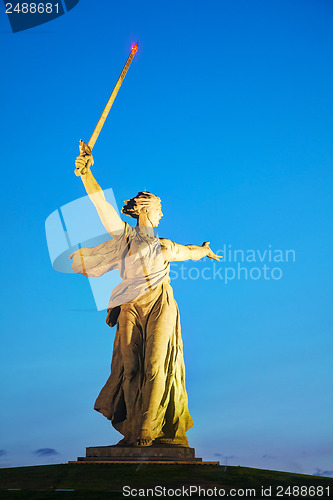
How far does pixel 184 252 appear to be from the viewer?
662 inches

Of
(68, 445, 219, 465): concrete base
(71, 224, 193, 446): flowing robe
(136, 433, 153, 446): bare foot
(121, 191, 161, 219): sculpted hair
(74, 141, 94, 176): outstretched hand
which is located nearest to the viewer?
(68, 445, 219, 465): concrete base

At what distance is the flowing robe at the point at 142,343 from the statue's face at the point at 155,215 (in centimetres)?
38

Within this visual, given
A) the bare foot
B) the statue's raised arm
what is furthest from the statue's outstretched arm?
the bare foot

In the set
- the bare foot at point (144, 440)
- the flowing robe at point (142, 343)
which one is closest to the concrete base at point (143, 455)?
the bare foot at point (144, 440)

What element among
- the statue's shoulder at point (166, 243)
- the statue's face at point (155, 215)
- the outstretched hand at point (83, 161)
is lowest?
the statue's shoulder at point (166, 243)

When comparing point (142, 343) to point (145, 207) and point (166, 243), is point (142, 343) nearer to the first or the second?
point (166, 243)

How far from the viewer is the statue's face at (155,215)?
53.5 feet

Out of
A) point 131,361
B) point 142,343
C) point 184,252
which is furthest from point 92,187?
point 131,361

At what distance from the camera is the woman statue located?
48.7ft

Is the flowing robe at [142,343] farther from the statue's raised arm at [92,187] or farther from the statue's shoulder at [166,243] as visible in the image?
the statue's raised arm at [92,187]

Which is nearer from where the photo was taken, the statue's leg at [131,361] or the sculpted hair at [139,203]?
the statue's leg at [131,361]

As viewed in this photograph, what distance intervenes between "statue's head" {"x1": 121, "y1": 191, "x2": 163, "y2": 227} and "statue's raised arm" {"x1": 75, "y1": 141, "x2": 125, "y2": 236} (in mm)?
769

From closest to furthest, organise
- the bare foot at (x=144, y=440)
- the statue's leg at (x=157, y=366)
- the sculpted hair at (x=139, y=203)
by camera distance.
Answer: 1. the bare foot at (x=144, y=440)
2. the statue's leg at (x=157, y=366)
3. the sculpted hair at (x=139, y=203)

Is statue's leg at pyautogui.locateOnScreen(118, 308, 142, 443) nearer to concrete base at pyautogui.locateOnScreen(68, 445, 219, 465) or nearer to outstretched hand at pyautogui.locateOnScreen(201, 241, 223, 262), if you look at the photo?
concrete base at pyautogui.locateOnScreen(68, 445, 219, 465)
